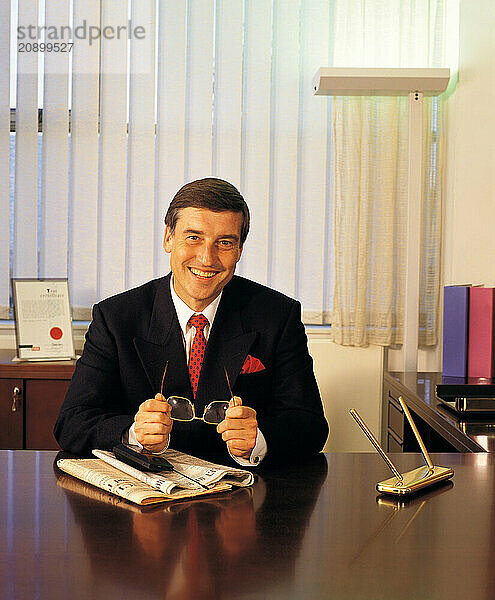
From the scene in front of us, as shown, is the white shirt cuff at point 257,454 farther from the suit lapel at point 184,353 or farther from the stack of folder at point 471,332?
the stack of folder at point 471,332

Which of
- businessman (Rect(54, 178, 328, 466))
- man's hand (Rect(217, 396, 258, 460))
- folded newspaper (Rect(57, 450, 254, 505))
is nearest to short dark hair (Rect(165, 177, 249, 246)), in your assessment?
businessman (Rect(54, 178, 328, 466))

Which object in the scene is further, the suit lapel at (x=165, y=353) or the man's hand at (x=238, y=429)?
the suit lapel at (x=165, y=353)

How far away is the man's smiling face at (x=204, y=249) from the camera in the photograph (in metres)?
2.19

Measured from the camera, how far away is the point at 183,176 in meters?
4.21

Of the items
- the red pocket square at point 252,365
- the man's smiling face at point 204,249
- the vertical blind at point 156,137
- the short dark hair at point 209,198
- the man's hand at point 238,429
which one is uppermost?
the vertical blind at point 156,137

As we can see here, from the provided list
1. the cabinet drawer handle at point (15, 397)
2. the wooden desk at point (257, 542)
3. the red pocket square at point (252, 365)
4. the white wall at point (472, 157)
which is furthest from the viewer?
the cabinet drawer handle at point (15, 397)

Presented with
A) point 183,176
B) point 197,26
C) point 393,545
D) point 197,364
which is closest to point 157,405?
point 197,364

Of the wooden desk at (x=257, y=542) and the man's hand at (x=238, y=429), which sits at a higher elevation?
the man's hand at (x=238, y=429)

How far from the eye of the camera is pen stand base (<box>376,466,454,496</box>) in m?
1.49

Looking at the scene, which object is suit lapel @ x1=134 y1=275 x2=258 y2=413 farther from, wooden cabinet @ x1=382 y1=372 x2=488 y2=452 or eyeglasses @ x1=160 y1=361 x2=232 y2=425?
wooden cabinet @ x1=382 y1=372 x2=488 y2=452

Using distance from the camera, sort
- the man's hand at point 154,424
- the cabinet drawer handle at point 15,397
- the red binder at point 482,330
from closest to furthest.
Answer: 1. the man's hand at point 154,424
2. the red binder at point 482,330
3. the cabinet drawer handle at point 15,397

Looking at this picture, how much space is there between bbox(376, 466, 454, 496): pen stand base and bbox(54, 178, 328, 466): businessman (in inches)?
18.6

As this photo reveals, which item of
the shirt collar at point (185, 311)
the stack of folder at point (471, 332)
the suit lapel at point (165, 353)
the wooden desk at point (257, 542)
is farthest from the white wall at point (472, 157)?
the wooden desk at point (257, 542)

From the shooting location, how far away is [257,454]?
1823 mm
